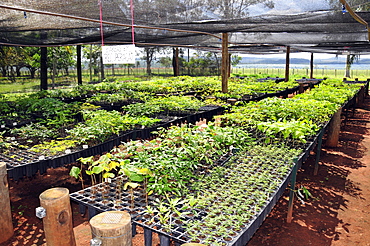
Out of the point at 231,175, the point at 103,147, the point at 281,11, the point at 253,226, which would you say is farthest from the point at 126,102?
the point at 253,226

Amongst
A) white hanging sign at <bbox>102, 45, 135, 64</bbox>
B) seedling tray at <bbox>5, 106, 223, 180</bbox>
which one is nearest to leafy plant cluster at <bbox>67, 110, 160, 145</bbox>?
seedling tray at <bbox>5, 106, 223, 180</bbox>

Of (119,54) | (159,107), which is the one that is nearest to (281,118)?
(119,54)

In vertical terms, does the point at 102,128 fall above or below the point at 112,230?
above

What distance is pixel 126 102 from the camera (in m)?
7.61

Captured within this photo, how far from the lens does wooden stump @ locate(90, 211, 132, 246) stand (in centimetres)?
162

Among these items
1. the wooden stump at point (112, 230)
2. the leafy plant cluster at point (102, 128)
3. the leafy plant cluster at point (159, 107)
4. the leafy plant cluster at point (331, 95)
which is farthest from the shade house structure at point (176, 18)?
the leafy plant cluster at point (331, 95)

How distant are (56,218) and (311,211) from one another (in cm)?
295

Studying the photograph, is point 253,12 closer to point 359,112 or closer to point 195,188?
point 195,188

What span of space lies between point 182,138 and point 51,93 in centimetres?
650

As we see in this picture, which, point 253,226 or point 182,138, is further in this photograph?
point 182,138

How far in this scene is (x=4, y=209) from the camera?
2.92 m

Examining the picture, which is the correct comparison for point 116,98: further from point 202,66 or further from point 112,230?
point 202,66

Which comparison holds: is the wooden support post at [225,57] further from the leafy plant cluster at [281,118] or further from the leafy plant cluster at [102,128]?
the leafy plant cluster at [102,128]

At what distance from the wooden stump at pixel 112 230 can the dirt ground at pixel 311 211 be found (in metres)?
1.49
